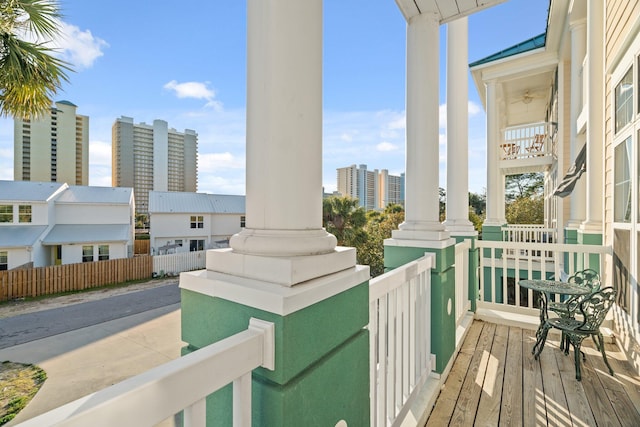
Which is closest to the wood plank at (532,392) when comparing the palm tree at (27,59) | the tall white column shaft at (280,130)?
the tall white column shaft at (280,130)

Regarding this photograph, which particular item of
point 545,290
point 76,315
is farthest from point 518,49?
point 76,315

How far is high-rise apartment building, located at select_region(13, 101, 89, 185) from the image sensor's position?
51.7 feet

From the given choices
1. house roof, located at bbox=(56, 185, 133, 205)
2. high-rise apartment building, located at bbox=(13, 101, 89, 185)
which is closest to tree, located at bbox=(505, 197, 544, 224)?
house roof, located at bbox=(56, 185, 133, 205)

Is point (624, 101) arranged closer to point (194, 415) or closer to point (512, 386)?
point (512, 386)

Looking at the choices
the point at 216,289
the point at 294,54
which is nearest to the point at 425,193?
the point at 294,54

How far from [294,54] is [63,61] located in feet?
20.4

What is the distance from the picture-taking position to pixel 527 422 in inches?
72.4

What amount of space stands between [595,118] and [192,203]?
18.1 metres

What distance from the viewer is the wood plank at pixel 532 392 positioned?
1.87 meters

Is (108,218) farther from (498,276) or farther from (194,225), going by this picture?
(498,276)

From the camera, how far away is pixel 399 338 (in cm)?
168

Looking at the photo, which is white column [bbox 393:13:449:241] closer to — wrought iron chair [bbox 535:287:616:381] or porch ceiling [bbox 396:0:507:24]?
porch ceiling [bbox 396:0:507:24]

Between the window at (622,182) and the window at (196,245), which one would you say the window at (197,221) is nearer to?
the window at (196,245)

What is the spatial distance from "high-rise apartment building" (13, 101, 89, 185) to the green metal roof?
19.2 metres
